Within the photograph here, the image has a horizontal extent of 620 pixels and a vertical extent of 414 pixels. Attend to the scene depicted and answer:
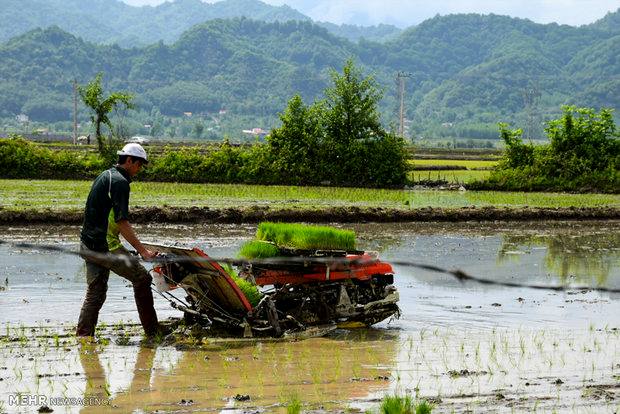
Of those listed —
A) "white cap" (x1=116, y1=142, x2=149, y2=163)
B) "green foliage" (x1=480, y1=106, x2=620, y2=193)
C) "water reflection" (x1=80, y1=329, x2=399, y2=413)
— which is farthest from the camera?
"green foliage" (x1=480, y1=106, x2=620, y2=193)

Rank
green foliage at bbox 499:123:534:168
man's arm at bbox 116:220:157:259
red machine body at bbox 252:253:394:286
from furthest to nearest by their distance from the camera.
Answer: green foliage at bbox 499:123:534:168, red machine body at bbox 252:253:394:286, man's arm at bbox 116:220:157:259

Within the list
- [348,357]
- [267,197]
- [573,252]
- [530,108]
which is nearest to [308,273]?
[348,357]

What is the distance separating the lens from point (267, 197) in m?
28.6

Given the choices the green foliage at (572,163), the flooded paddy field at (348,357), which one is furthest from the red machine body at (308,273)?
the green foliage at (572,163)

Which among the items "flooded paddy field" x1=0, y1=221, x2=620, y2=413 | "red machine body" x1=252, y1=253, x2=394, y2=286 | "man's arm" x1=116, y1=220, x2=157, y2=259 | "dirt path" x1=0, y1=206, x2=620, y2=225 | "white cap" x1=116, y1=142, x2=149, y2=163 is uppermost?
"white cap" x1=116, y1=142, x2=149, y2=163

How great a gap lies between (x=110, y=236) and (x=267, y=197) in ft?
62.3

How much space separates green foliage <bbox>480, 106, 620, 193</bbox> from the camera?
34.4 metres

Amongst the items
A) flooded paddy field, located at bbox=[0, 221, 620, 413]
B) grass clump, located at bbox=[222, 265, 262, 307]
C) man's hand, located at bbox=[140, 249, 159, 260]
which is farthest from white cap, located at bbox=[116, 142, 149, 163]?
flooded paddy field, located at bbox=[0, 221, 620, 413]

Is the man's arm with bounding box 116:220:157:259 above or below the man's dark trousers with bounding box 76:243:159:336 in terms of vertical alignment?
above

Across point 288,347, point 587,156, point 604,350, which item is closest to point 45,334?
point 288,347

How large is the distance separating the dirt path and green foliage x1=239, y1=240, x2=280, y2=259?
38.0 ft

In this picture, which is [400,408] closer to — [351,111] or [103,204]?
[103,204]

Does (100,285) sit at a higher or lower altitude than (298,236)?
lower

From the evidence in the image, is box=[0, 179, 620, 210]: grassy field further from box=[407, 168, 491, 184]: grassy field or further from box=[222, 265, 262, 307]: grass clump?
box=[222, 265, 262, 307]: grass clump
